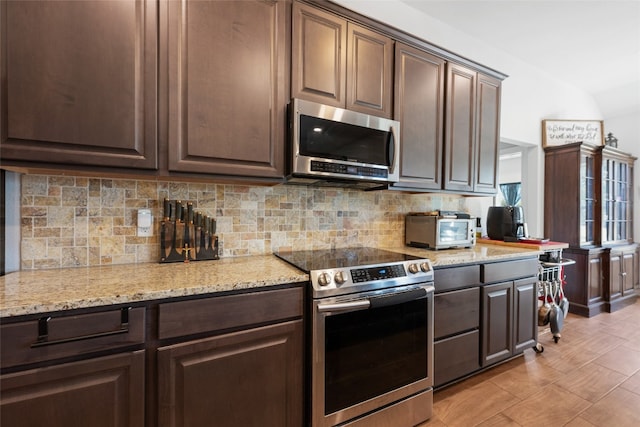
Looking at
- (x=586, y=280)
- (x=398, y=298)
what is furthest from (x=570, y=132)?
(x=398, y=298)

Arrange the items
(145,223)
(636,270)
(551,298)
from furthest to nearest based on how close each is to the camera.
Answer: (636,270) < (551,298) < (145,223)

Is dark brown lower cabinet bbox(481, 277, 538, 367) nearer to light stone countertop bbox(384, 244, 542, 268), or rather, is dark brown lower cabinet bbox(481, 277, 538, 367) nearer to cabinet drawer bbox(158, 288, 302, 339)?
light stone countertop bbox(384, 244, 542, 268)

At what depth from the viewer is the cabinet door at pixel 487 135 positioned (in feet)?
7.76

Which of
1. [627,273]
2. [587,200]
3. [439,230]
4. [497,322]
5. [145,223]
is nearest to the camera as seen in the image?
[145,223]

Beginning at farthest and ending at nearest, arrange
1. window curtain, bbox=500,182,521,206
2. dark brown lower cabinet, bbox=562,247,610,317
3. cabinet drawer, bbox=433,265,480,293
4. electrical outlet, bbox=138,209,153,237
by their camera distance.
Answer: window curtain, bbox=500,182,521,206 → dark brown lower cabinet, bbox=562,247,610,317 → cabinet drawer, bbox=433,265,480,293 → electrical outlet, bbox=138,209,153,237

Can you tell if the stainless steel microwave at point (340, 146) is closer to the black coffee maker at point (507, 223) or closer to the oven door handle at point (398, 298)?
the oven door handle at point (398, 298)

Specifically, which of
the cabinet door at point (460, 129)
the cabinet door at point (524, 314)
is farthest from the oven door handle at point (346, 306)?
the cabinet door at point (524, 314)

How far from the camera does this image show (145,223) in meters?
1.53

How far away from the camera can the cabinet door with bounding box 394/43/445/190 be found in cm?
198

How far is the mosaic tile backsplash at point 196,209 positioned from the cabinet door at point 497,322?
0.79 meters

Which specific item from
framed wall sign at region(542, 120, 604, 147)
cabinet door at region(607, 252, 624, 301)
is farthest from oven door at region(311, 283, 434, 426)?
cabinet door at region(607, 252, 624, 301)

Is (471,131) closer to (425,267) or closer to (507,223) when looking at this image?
(507,223)

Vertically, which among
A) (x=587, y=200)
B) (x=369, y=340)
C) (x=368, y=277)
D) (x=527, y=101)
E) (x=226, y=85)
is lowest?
(x=369, y=340)

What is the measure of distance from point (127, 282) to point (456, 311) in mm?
1840
